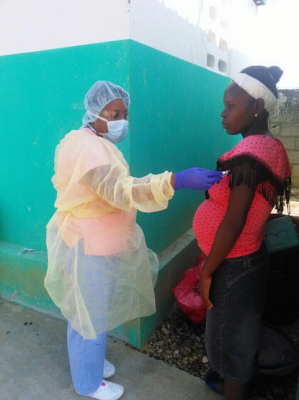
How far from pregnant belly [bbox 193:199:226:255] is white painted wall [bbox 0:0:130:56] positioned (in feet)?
4.31

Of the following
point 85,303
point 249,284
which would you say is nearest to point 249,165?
point 249,284

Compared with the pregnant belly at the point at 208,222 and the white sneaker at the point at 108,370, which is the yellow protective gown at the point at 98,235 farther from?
the white sneaker at the point at 108,370

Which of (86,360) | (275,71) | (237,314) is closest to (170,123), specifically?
(275,71)

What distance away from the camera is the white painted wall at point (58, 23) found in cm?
221

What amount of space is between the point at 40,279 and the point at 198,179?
1.97m

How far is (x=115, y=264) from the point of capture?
193cm

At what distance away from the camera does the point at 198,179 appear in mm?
1532

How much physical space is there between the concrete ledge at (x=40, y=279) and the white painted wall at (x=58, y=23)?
1.73 m

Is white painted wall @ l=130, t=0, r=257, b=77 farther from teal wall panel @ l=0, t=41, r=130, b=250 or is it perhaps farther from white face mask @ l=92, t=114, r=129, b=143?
white face mask @ l=92, t=114, r=129, b=143

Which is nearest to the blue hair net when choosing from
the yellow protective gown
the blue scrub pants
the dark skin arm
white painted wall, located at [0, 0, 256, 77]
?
the yellow protective gown

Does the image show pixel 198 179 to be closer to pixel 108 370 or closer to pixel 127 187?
pixel 127 187

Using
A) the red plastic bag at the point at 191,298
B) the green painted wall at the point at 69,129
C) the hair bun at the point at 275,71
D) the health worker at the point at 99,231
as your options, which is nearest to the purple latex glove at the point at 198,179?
the health worker at the point at 99,231

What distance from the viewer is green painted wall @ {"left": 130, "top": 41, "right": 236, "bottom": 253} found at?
7.85ft

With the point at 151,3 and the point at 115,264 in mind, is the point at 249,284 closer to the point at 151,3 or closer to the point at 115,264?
the point at 115,264
